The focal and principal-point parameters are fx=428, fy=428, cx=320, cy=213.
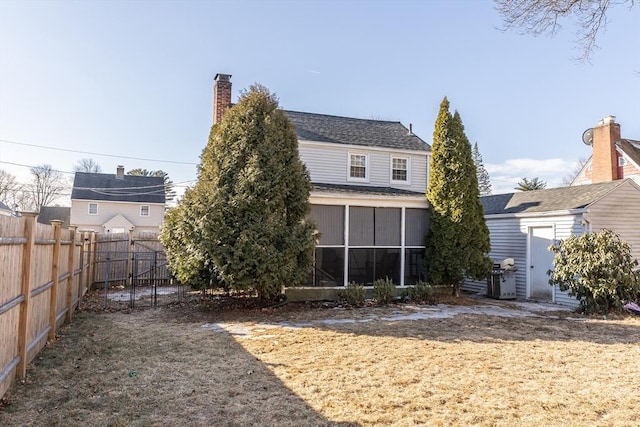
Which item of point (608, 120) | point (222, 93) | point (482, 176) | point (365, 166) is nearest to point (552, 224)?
point (365, 166)

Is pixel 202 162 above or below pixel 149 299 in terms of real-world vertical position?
above

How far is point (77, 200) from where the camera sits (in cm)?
3391

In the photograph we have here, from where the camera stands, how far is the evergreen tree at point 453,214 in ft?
40.4

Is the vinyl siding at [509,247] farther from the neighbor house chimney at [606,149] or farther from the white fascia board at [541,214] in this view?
the neighbor house chimney at [606,149]

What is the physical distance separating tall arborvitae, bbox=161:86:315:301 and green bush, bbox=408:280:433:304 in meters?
3.46

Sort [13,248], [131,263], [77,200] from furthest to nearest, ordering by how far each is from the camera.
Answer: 1. [77,200]
2. [131,263]
3. [13,248]

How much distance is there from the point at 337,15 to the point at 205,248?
805cm

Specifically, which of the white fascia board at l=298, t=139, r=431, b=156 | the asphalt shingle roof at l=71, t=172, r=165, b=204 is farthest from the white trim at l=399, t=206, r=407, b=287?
the asphalt shingle roof at l=71, t=172, r=165, b=204

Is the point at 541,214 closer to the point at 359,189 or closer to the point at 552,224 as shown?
the point at 552,224

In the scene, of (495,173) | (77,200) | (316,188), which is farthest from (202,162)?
(495,173)

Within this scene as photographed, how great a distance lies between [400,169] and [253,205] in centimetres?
715

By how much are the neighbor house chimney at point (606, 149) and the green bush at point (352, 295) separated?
17350mm

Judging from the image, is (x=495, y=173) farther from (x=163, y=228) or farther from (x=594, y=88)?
(x=163, y=228)

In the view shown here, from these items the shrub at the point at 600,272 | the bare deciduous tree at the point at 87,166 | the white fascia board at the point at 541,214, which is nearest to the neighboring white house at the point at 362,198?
the white fascia board at the point at 541,214
